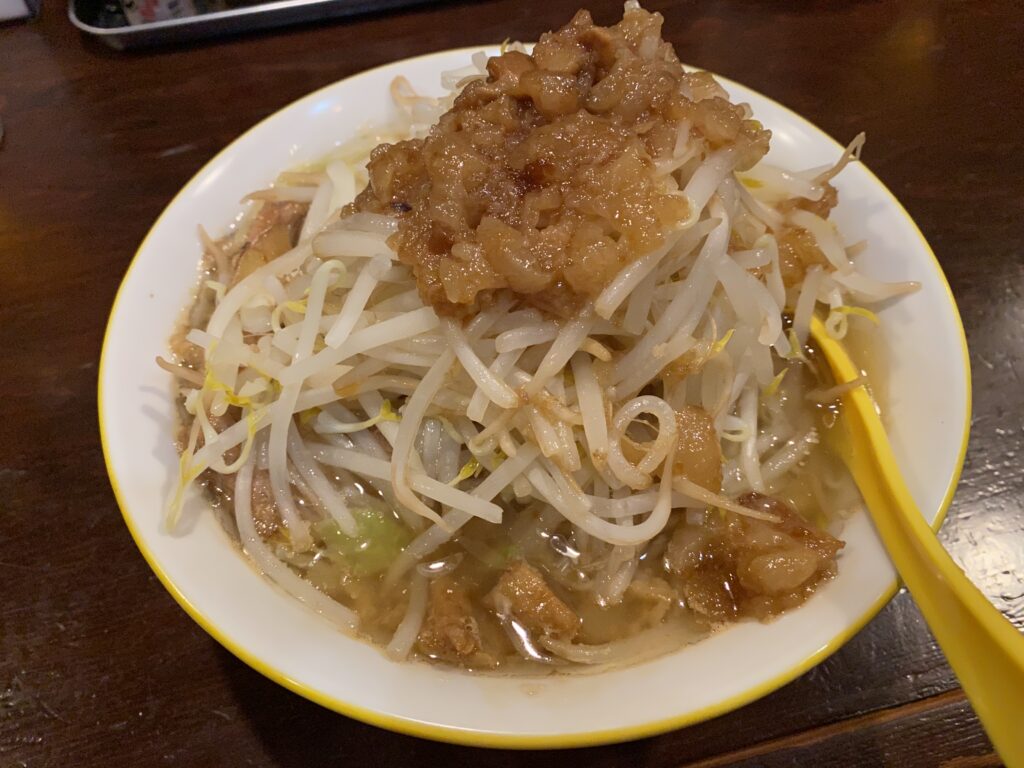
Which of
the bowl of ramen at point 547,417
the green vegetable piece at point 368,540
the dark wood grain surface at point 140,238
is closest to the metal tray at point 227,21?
the dark wood grain surface at point 140,238

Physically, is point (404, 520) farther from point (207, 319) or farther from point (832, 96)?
point (832, 96)

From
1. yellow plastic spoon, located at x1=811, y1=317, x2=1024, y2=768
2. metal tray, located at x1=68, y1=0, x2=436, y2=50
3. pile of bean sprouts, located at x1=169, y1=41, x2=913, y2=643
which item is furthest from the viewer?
metal tray, located at x1=68, y1=0, x2=436, y2=50

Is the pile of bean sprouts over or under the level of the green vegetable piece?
over

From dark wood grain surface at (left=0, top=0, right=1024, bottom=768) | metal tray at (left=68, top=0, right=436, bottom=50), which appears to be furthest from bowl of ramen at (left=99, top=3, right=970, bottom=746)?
metal tray at (left=68, top=0, right=436, bottom=50)

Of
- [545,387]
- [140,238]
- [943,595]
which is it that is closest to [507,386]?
[545,387]

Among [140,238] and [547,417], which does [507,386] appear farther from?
[140,238]

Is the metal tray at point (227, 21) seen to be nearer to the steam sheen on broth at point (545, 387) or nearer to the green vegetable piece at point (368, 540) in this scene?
the steam sheen on broth at point (545, 387)

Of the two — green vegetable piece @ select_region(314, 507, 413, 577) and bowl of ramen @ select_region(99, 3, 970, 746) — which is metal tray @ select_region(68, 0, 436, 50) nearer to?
bowl of ramen @ select_region(99, 3, 970, 746)
